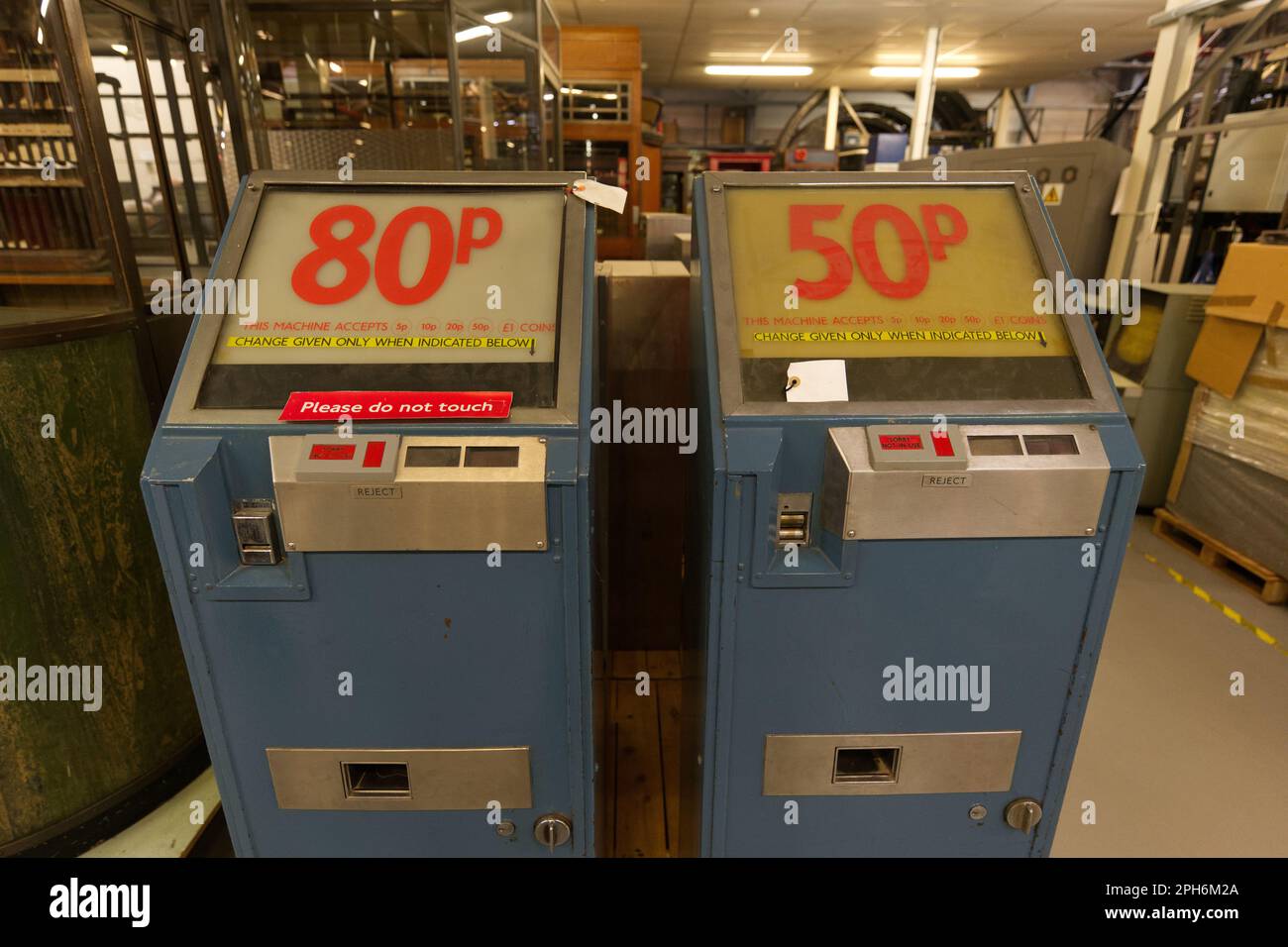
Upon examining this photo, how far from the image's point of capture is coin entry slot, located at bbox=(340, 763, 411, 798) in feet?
4.57

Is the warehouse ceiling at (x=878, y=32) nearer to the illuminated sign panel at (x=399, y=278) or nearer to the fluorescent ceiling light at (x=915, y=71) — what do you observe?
the fluorescent ceiling light at (x=915, y=71)

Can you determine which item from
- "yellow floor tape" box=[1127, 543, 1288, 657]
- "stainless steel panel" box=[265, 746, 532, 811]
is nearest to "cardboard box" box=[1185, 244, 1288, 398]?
"yellow floor tape" box=[1127, 543, 1288, 657]

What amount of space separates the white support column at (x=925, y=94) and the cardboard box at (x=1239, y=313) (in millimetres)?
4402

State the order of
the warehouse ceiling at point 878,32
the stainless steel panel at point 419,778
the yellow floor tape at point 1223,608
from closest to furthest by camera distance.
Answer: the stainless steel panel at point 419,778, the yellow floor tape at point 1223,608, the warehouse ceiling at point 878,32

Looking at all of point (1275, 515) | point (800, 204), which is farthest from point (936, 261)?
point (1275, 515)

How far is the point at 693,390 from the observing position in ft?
5.04

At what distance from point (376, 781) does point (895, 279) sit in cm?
143

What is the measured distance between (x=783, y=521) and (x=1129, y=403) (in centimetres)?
356

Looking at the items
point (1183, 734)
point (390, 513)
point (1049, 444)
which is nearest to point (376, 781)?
point (390, 513)

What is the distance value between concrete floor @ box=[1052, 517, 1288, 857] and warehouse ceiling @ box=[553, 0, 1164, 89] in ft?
18.5

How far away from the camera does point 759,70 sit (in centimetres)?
978

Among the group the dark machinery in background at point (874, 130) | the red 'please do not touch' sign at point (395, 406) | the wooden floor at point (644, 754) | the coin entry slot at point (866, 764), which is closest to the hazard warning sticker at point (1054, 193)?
the dark machinery in background at point (874, 130)

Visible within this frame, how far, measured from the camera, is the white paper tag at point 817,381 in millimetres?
1208

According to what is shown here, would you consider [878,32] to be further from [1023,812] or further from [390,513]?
[390,513]
